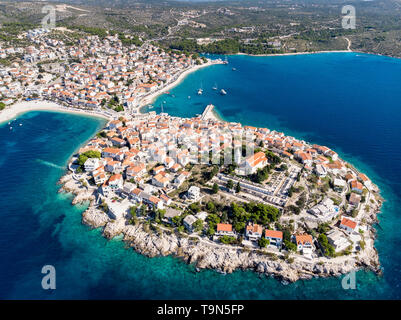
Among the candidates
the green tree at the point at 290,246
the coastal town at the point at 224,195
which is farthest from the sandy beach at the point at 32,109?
the green tree at the point at 290,246

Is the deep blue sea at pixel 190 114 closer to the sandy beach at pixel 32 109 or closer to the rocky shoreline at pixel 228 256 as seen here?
the rocky shoreline at pixel 228 256

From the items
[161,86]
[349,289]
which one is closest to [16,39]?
[161,86]

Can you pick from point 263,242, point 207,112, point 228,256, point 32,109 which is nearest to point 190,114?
point 207,112

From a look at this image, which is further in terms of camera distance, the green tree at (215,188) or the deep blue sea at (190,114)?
the green tree at (215,188)

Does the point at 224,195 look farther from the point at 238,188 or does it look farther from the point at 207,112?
the point at 207,112

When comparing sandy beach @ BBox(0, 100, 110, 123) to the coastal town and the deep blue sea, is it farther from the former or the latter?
the deep blue sea

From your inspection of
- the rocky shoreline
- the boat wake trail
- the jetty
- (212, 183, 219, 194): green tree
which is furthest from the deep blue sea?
(212, 183, 219, 194): green tree
